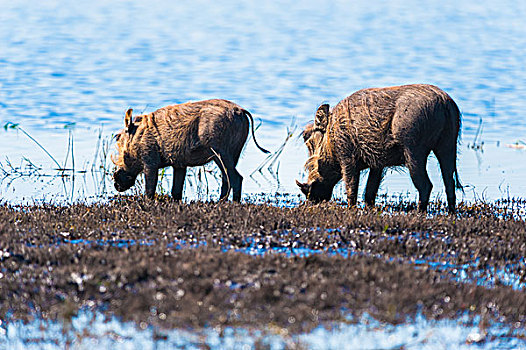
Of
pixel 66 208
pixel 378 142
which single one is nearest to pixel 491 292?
pixel 378 142

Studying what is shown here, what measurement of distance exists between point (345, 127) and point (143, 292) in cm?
577

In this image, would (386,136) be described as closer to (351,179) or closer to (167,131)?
(351,179)

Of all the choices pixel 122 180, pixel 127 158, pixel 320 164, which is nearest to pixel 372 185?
pixel 320 164

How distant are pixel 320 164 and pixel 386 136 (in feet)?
4.69

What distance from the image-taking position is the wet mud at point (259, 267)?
17.9 feet

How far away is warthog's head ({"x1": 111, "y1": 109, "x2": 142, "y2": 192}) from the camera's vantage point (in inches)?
467

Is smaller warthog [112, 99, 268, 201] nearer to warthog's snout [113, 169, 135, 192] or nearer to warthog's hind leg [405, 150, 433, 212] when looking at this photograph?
warthog's snout [113, 169, 135, 192]

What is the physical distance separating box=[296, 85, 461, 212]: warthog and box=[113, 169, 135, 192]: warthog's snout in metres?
3.15

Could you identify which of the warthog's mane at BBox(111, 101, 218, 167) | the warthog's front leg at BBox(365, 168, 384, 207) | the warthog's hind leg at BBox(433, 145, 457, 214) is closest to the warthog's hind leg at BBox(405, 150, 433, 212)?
the warthog's hind leg at BBox(433, 145, 457, 214)

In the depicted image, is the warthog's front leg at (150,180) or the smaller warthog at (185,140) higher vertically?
the smaller warthog at (185,140)

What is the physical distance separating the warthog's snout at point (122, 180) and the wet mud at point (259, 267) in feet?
8.83

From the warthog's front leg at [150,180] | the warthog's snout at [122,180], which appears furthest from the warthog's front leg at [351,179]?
the warthog's snout at [122,180]

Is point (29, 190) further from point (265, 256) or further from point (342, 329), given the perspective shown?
point (342, 329)

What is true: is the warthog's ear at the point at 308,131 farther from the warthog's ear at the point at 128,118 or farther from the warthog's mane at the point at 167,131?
the warthog's ear at the point at 128,118
